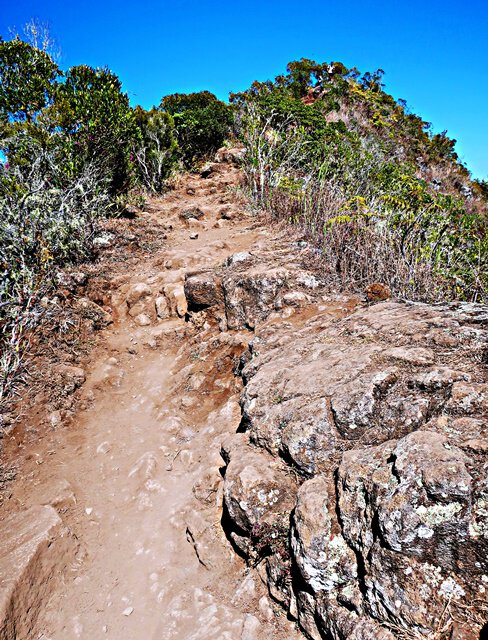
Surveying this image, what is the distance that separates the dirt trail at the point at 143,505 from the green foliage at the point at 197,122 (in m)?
9.43

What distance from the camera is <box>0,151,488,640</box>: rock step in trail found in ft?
5.20

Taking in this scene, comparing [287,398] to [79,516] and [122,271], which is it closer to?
[79,516]

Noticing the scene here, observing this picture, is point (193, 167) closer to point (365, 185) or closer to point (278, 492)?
point (365, 185)

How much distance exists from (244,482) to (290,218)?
5.25 metres

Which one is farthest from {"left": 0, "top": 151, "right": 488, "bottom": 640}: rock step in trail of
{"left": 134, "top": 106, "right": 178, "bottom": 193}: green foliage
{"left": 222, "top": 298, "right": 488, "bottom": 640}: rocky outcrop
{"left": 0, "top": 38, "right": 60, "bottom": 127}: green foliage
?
{"left": 134, "top": 106, "right": 178, "bottom": 193}: green foliage

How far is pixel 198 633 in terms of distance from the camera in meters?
1.95

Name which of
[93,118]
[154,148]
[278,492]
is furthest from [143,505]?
[154,148]

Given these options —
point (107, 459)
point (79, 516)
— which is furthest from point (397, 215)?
point (79, 516)

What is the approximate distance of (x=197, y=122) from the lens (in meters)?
12.0

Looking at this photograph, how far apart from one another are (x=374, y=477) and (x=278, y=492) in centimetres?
72

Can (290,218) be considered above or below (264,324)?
above

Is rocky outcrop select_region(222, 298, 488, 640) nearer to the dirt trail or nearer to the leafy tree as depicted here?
the dirt trail

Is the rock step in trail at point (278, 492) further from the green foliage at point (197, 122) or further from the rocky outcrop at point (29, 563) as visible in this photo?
the green foliage at point (197, 122)

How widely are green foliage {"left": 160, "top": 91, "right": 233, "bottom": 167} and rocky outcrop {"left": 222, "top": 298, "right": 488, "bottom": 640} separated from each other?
447 inches
